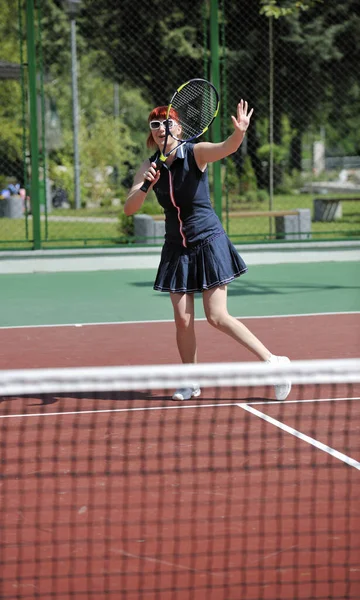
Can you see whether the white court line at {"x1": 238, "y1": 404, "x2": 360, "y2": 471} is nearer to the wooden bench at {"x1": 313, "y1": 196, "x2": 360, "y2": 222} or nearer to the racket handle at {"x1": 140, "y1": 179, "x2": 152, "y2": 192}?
the racket handle at {"x1": 140, "y1": 179, "x2": 152, "y2": 192}

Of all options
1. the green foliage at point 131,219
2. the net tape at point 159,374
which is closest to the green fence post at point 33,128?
the green foliage at point 131,219

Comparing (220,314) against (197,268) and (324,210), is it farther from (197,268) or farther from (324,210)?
(324,210)

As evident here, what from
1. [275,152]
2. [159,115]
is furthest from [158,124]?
[275,152]

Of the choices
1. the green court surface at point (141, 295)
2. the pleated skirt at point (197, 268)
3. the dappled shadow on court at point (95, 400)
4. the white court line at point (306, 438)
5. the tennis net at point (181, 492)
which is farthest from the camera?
the green court surface at point (141, 295)

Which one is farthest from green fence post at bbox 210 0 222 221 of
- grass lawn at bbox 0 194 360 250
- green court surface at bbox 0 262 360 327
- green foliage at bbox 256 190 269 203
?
green foliage at bbox 256 190 269 203

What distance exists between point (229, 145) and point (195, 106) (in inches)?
41.1

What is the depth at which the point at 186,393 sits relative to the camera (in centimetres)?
644

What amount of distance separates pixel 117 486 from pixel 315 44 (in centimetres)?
2466

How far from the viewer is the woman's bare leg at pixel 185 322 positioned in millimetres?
6270

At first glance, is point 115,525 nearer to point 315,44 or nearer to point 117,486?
point 117,486

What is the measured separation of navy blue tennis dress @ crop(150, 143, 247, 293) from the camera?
6184 millimetres

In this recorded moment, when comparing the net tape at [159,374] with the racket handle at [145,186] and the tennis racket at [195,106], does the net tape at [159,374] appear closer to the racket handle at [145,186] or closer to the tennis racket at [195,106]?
the racket handle at [145,186]

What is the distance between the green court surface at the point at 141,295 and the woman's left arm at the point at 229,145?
3.90m

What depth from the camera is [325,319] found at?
9.59 meters
